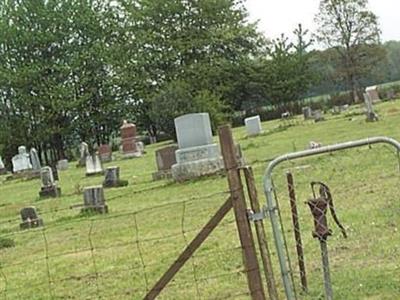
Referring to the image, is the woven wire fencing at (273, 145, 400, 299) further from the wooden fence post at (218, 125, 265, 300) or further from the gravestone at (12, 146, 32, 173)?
the gravestone at (12, 146, 32, 173)

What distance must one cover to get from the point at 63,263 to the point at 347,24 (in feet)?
176

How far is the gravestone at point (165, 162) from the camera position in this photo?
2034cm

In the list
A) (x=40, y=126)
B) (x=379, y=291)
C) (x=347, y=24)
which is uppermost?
(x=347, y=24)

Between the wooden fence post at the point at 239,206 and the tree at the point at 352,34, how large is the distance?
56.3 metres

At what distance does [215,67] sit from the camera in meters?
56.7

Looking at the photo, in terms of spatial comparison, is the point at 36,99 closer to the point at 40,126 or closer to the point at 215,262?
the point at 40,126

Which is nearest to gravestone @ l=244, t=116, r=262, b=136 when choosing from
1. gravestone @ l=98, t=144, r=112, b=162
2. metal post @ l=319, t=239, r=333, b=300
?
gravestone @ l=98, t=144, r=112, b=162

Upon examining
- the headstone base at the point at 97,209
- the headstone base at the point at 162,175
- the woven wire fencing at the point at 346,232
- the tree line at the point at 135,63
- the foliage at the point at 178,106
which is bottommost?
the woven wire fencing at the point at 346,232

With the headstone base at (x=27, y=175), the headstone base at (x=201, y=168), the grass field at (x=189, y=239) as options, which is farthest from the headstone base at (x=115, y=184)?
the headstone base at (x=27, y=175)

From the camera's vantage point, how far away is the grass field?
23.4ft

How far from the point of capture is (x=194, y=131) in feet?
62.9

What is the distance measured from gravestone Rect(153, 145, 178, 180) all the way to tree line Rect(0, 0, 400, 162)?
26.5m

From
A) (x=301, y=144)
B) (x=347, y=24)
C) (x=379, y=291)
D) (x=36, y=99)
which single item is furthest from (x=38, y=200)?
(x=347, y=24)

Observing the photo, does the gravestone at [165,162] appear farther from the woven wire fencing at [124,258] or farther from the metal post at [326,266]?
the metal post at [326,266]
